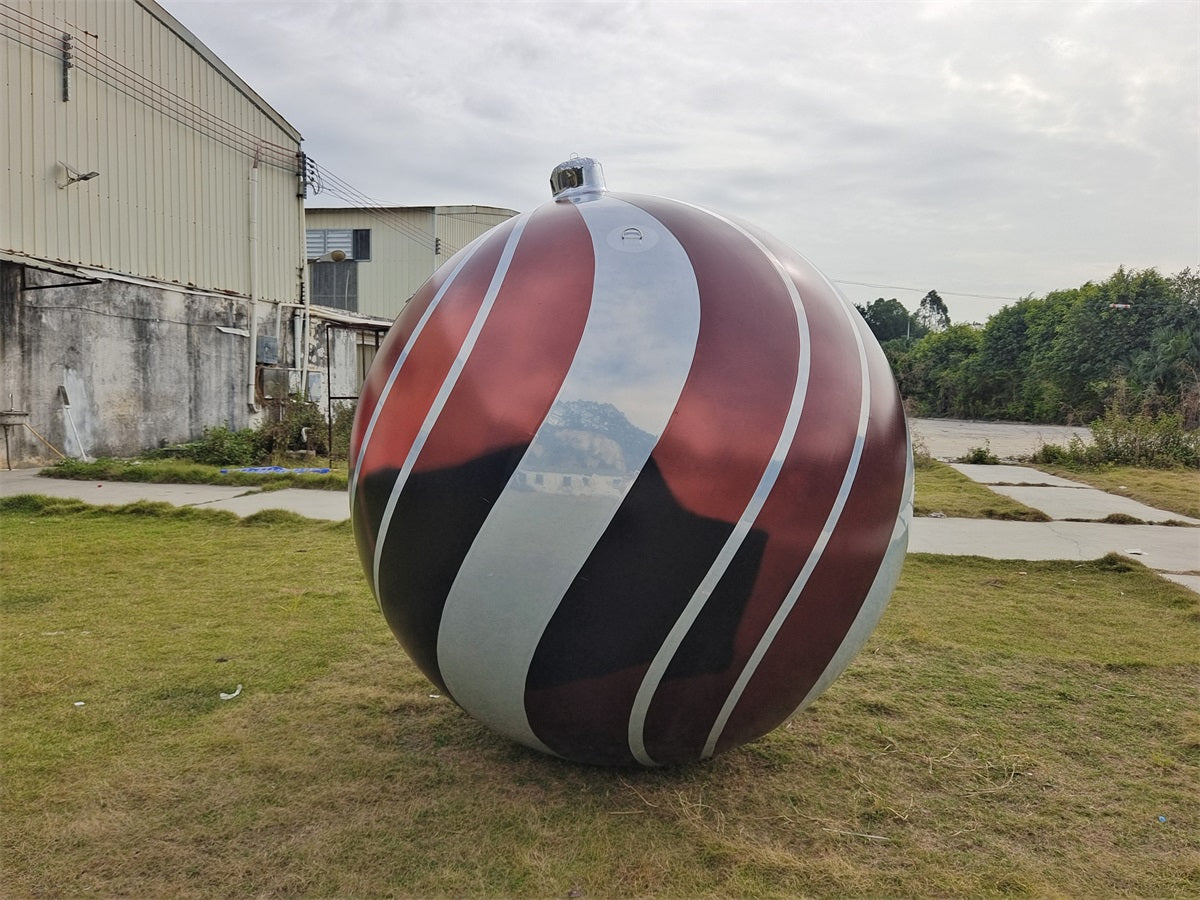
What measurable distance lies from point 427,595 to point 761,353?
1282 millimetres

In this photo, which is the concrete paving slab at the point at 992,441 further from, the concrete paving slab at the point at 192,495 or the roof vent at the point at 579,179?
the roof vent at the point at 579,179

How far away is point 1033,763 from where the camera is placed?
3396 millimetres

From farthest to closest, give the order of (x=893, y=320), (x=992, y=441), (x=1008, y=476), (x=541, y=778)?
(x=893, y=320)
(x=992, y=441)
(x=1008, y=476)
(x=541, y=778)

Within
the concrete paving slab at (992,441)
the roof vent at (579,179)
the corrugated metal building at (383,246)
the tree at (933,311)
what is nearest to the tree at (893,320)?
the tree at (933,311)

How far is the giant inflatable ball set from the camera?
246cm

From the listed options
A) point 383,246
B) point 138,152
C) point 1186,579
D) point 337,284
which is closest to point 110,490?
point 138,152

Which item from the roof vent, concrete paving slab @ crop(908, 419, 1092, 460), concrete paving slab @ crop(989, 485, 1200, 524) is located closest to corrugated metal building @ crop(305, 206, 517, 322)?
concrete paving slab @ crop(908, 419, 1092, 460)

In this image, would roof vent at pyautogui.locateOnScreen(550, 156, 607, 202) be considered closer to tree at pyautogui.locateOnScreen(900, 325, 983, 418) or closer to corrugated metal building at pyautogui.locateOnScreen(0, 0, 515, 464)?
corrugated metal building at pyautogui.locateOnScreen(0, 0, 515, 464)

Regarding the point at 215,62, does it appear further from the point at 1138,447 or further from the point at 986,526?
the point at 1138,447

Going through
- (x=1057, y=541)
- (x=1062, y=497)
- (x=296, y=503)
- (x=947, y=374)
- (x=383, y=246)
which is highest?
(x=383, y=246)

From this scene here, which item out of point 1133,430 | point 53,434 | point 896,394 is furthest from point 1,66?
point 1133,430

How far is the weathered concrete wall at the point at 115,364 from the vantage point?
1193 centimetres

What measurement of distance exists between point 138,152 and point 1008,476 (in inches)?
582

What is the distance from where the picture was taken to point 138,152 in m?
13.4
